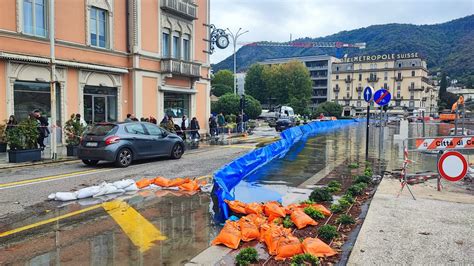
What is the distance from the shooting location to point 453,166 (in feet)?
25.4

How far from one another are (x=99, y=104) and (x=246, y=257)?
18.9 meters

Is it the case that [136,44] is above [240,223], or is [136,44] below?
above

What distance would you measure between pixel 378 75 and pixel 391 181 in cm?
11783

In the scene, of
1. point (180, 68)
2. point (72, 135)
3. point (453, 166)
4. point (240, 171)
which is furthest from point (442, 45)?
point (240, 171)

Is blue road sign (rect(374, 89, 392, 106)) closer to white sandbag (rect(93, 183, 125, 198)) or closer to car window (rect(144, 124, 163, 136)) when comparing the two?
car window (rect(144, 124, 163, 136))

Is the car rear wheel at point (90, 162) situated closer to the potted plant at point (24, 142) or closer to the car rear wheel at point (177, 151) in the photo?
the potted plant at point (24, 142)

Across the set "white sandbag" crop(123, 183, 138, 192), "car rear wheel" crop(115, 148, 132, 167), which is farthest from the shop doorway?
"white sandbag" crop(123, 183, 138, 192)

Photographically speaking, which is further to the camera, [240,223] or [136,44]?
[136,44]

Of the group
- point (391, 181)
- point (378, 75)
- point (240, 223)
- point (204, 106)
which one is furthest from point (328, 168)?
point (378, 75)

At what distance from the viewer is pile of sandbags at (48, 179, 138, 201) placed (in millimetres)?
7656

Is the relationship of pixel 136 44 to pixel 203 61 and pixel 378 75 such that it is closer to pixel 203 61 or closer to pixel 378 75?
pixel 203 61

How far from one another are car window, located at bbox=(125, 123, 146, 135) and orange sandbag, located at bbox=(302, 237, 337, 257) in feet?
30.3

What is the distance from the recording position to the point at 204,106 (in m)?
30.1

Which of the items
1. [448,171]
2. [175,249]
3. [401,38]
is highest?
[401,38]
